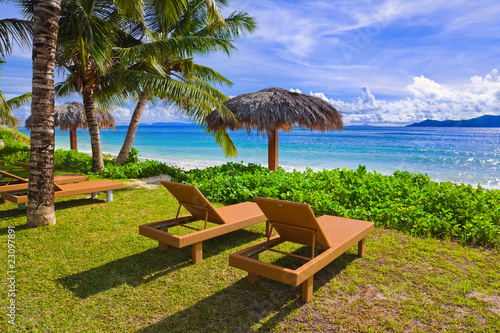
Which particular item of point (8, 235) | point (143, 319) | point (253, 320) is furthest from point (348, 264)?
point (8, 235)

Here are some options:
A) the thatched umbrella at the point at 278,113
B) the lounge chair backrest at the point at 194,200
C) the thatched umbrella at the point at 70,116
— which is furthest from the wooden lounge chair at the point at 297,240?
the thatched umbrella at the point at 70,116

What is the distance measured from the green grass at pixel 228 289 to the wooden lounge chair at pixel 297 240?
0.28m

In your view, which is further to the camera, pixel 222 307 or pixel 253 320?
pixel 222 307

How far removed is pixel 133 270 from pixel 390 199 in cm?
428

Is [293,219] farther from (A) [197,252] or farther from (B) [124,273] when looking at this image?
(B) [124,273]

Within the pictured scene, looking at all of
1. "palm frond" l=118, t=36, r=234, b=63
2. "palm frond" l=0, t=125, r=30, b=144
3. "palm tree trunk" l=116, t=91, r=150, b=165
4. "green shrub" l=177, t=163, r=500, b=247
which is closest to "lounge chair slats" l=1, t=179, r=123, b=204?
"green shrub" l=177, t=163, r=500, b=247

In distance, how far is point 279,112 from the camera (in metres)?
7.68

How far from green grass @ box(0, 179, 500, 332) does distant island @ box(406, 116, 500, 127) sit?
293 ft

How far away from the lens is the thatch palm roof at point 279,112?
303 inches

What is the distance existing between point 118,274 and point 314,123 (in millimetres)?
5918

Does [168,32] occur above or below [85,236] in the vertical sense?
above

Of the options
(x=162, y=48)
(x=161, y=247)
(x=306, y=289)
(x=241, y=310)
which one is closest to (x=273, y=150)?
(x=162, y=48)

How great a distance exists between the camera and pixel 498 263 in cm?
347

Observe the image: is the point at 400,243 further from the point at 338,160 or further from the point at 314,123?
the point at 338,160
